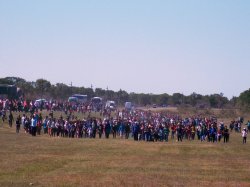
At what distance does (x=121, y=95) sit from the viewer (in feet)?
526

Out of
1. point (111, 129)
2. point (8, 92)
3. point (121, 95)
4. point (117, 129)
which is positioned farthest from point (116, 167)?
point (121, 95)

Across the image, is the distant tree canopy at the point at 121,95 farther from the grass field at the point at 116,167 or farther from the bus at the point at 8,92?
the grass field at the point at 116,167

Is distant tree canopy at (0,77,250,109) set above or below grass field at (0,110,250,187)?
above

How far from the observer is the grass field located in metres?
18.4

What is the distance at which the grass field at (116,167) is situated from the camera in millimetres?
18391

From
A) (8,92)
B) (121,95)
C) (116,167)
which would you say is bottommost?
(116,167)

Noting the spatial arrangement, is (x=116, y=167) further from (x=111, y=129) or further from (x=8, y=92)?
(x=8, y=92)

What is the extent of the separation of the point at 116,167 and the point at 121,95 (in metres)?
138

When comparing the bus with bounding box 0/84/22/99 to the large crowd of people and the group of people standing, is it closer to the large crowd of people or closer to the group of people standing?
the large crowd of people

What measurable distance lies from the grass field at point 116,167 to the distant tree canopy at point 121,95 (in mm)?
77863

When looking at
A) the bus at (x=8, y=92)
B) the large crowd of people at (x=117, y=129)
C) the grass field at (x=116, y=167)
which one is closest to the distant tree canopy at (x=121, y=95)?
the bus at (x=8, y=92)

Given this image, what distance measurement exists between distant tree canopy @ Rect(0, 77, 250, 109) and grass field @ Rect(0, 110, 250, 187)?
3065 inches

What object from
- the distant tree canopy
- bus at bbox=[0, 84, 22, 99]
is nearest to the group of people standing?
bus at bbox=[0, 84, 22, 99]

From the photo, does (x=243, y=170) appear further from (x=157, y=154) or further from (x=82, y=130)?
(x=82, y=130)
